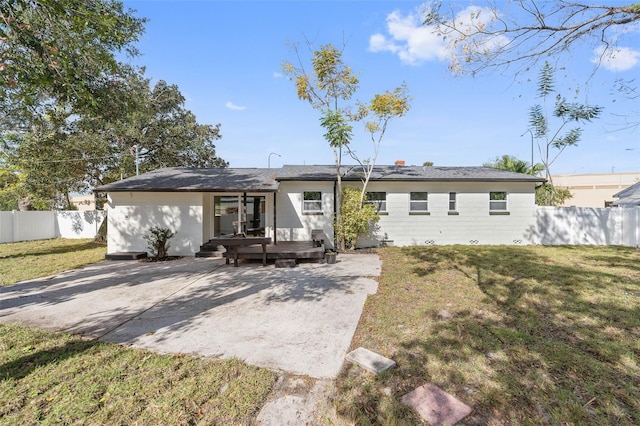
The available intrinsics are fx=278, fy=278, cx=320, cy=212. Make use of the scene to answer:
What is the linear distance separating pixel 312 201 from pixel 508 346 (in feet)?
29.2

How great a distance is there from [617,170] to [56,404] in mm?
41920

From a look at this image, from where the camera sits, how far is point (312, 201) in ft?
38.1

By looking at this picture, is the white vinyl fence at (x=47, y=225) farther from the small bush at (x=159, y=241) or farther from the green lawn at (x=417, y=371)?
the green lawn at (x=417, y=371)

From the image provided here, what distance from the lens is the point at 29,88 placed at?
544cm

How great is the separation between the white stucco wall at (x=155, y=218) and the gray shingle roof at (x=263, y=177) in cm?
48

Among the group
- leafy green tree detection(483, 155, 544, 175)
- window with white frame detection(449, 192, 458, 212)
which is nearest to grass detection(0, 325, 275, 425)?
window with white frame detection(449, 192, 458, 212)

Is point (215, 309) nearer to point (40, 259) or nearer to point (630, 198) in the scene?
point (40, 259)

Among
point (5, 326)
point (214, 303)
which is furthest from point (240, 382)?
point (5, 326)

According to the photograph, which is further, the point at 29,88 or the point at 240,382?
the point at 29,88

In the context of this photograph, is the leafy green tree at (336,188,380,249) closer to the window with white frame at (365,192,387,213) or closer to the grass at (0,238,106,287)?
the window with white frame at (365,192,387,213)

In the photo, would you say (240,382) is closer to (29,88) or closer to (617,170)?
(29,88)

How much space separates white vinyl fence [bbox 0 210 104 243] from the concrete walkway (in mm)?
9983

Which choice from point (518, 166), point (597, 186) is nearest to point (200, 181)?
point (518, 166)

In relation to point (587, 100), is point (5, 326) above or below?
below
